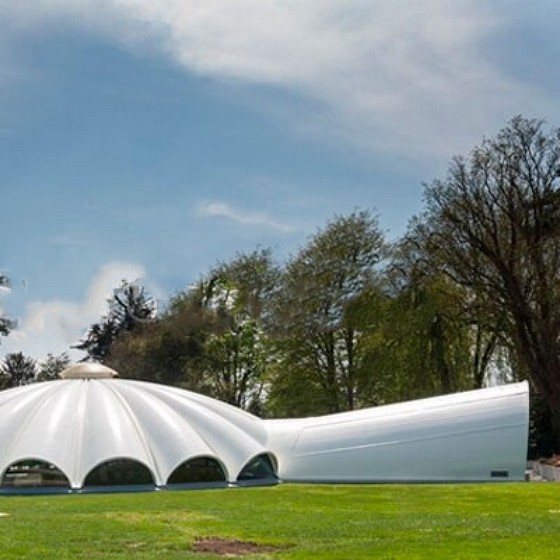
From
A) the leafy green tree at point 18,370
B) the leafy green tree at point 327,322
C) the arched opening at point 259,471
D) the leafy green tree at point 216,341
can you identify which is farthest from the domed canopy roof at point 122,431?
the leafy green tree at point 18,370

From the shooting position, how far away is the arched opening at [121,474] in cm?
2875

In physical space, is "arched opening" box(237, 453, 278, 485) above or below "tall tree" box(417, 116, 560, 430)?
below

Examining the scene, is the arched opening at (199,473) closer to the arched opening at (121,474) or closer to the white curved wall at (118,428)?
the white curved wall at (118,428)

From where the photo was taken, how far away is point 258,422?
3484 cm

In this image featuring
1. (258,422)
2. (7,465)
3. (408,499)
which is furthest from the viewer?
(258,422)

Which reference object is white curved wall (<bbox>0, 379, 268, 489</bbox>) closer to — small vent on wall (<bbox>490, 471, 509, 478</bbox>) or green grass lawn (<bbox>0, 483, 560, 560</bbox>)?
green grass lawn (<bbox>0, 483, 560, 560</bbox>)

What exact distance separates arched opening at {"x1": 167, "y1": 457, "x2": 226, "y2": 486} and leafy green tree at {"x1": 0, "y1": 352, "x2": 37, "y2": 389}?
2068 inches

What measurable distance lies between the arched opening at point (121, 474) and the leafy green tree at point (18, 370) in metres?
53.0

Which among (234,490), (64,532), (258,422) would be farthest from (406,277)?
(64,532)

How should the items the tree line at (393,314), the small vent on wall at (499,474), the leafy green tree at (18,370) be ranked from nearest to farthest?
the small vent on wall at (499,474)
the tree line at (393,314)
the leafy green tree at (18,370)

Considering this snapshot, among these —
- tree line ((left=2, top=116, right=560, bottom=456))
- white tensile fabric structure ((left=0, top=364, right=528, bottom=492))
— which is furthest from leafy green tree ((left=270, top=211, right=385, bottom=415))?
white tensile fabric structure ((left=0, top=364, right=528, bottom=492))

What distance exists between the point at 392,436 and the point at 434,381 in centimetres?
1315

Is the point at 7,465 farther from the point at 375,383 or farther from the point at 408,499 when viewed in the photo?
the point at 375,383

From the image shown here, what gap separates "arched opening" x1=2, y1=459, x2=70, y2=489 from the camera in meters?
28.8
